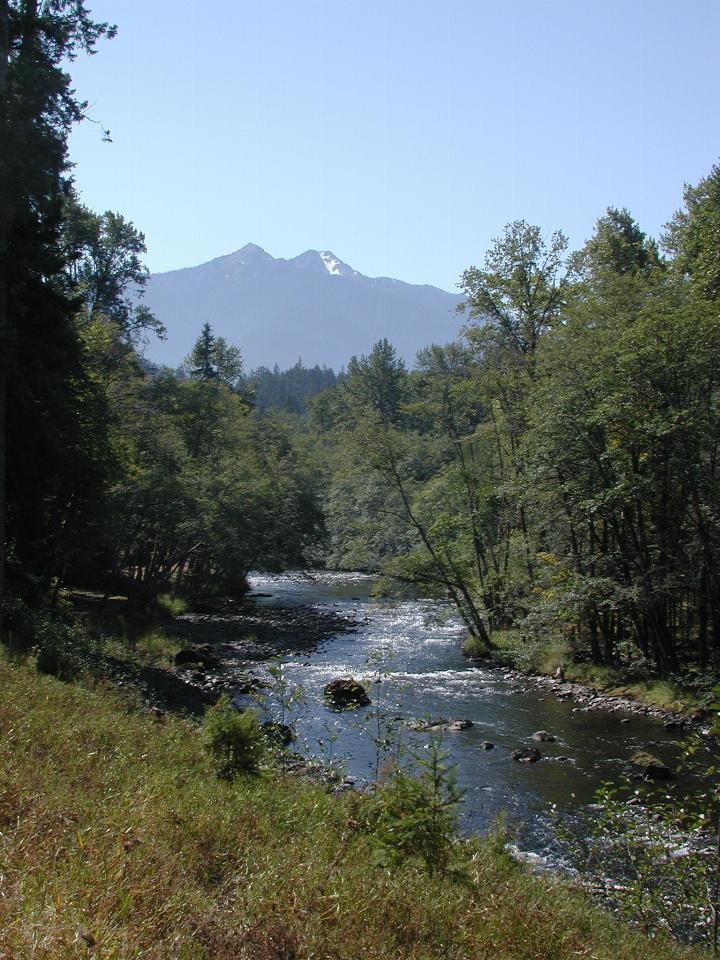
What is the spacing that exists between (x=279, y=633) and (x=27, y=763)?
79.8 feet

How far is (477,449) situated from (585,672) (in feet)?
37.5

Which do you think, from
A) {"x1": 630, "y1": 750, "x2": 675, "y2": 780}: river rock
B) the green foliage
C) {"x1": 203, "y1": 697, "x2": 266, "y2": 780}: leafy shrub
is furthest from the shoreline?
the green foliage

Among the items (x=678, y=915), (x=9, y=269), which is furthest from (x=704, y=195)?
(x=678, y=915)

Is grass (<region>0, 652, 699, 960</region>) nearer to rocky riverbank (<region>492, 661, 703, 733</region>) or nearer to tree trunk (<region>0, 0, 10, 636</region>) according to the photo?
tree trunk (<region>0, 0, 10, 636</region>)

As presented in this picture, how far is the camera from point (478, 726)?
17.0m

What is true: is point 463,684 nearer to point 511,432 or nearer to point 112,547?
point 511,432

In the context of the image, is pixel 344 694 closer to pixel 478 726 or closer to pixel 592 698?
pixel 478 726

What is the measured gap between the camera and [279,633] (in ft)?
99.3

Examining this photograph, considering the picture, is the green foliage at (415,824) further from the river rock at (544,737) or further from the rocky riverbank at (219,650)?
the river rock at (544,737)

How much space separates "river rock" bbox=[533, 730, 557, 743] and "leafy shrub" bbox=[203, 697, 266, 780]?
357 inches

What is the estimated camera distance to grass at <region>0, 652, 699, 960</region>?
12.8ft

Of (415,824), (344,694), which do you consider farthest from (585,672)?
(415,824)

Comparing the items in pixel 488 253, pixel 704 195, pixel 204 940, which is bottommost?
pixel 204 940

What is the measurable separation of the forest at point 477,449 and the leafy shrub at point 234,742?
7830 mm
